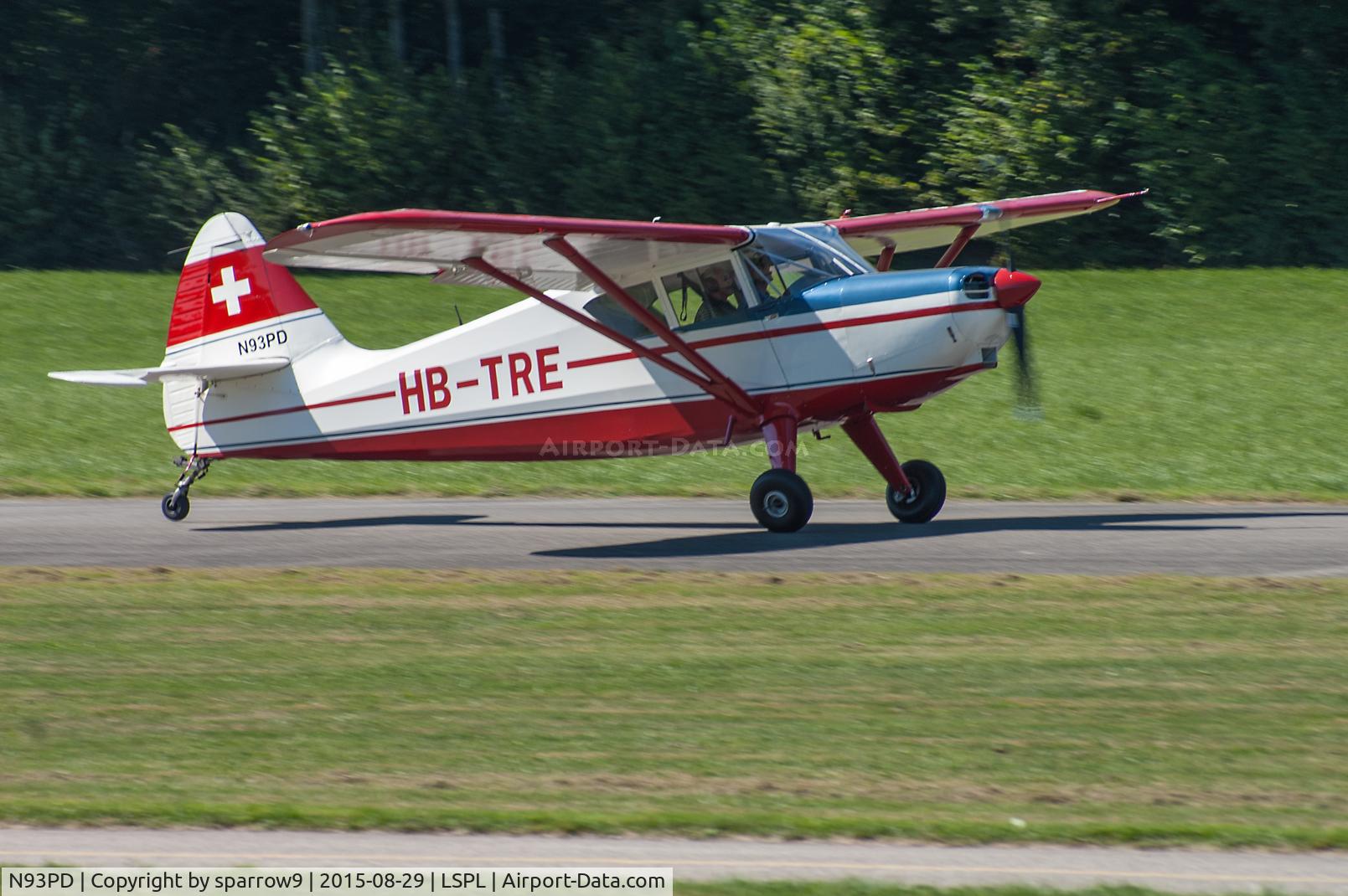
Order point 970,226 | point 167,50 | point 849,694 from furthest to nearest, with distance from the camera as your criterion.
Answer: point 167,50
point 970,226
point 849,694

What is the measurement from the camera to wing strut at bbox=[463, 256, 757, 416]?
47.2ft

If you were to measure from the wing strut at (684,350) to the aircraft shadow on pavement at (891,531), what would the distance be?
122 centimetres

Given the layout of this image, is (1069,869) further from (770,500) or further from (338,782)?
(770,500)

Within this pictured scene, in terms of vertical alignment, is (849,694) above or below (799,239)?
below

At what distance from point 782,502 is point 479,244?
3546mm

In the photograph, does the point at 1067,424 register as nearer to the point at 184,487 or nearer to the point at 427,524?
the point at 427,524

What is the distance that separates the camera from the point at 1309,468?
19.0m

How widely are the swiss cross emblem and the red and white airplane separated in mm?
26

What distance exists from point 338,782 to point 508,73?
40.9 m

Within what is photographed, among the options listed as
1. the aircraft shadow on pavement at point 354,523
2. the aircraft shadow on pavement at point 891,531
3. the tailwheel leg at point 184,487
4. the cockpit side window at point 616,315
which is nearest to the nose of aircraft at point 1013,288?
the aircraft shadow on pavement at point 891,531

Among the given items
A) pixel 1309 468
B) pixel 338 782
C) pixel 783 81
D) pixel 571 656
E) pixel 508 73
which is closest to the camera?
pixel 338 782

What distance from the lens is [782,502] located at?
14.5 metres

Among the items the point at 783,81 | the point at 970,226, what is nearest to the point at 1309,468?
the point at 970,226
